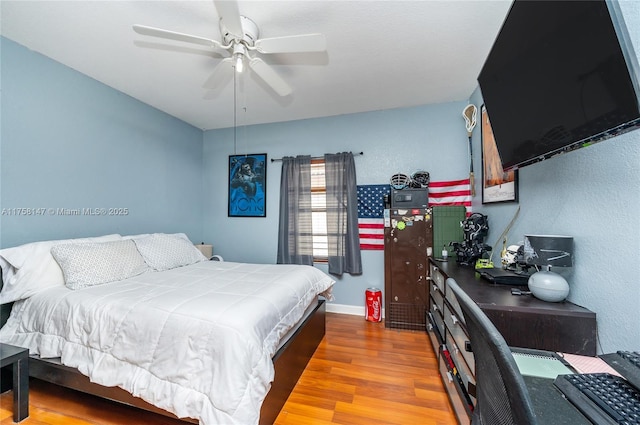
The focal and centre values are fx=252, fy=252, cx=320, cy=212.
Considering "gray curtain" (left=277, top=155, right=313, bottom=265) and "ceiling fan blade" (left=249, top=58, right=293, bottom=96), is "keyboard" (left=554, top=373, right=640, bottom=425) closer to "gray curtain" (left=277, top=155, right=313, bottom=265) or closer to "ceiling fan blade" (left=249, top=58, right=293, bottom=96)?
"ceiling fan blade" (left=249, top=58, right=293, bottom=96)

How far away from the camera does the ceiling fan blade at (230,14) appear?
1312 millimetres

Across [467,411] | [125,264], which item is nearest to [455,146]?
[467,411]

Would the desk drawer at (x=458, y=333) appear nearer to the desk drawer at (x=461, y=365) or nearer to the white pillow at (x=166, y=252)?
the desk drawer at (x=461, y=365)

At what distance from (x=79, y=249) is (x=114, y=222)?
2.76ft

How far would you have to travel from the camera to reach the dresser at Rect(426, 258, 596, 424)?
1.11m

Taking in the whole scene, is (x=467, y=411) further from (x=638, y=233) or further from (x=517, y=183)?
(x=517, y=183)

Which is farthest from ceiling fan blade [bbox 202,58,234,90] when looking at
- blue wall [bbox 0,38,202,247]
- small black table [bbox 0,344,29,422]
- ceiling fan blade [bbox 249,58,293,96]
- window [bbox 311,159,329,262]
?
small black table [bbox 0,344,29,422]

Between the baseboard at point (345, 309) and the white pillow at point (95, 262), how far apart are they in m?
2.21

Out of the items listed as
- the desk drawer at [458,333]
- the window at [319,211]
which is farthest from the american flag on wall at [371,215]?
the desk drawer at [458,333]

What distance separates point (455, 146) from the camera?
305 cm

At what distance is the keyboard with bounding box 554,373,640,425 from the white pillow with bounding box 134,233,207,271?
2809 mm

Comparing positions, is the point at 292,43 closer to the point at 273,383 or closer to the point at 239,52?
the point at 239,52

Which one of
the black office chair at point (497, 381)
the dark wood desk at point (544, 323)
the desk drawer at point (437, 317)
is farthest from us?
the desk drawer at point (437, 317)

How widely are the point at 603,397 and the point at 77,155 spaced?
3.66 metres
